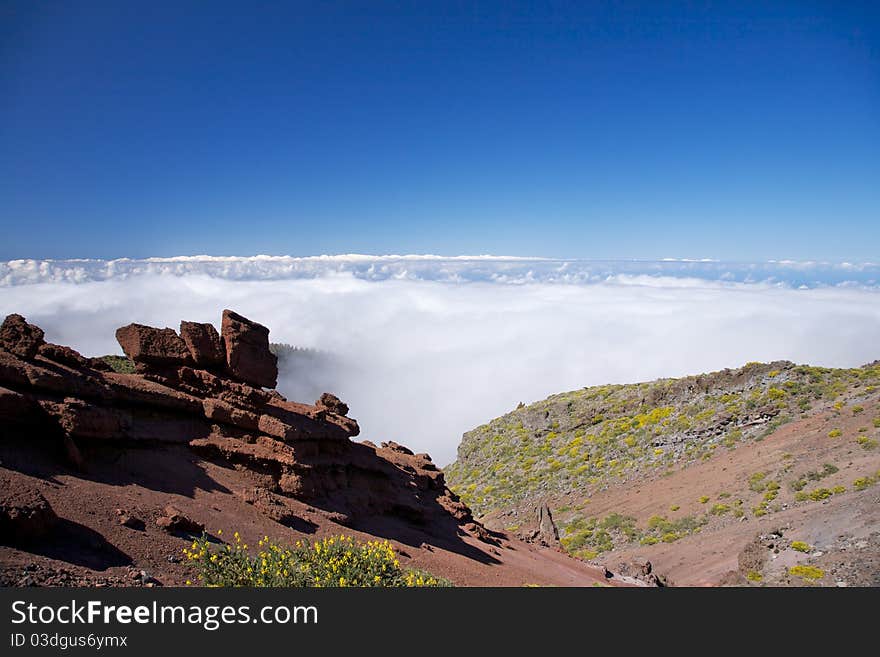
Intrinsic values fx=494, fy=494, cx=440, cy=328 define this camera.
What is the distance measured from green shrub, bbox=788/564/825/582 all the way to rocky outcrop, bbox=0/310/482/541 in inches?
373

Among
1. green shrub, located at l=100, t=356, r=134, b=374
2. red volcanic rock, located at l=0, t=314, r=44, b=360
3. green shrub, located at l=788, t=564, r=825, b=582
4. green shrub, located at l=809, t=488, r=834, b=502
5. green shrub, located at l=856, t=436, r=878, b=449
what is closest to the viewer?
red volcanic rock, located at l=0, t=314, r=44, b=360

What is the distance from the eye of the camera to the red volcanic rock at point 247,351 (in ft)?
45.2

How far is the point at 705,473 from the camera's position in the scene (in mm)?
24641

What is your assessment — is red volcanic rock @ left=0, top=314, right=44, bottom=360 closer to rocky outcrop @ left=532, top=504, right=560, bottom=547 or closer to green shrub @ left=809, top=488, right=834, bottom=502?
rocky outcrop @ left=532, top=504, right=560, bottom=547

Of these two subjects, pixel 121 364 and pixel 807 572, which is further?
pixel 121 364

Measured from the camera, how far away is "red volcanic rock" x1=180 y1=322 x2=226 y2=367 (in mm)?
13477

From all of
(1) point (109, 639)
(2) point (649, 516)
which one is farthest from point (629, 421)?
(1) point (109, 639)

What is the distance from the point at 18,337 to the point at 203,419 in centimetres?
426

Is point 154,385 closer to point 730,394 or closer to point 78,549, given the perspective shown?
point 78,549

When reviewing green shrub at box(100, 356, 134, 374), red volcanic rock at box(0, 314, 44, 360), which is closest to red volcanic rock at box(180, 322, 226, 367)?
red volcanic rock at box(0, 314, 44, 360)

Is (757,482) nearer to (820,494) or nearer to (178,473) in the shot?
(820,494)

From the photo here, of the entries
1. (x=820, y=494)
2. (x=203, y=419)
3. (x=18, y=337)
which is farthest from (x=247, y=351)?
Result: (x=820, y=494)

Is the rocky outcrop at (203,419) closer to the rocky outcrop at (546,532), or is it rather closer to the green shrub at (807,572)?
the rocky outcrop at (546,532)

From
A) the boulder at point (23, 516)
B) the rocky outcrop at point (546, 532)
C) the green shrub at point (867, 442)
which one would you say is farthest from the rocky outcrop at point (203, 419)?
the green shrub at point (867, 442)
